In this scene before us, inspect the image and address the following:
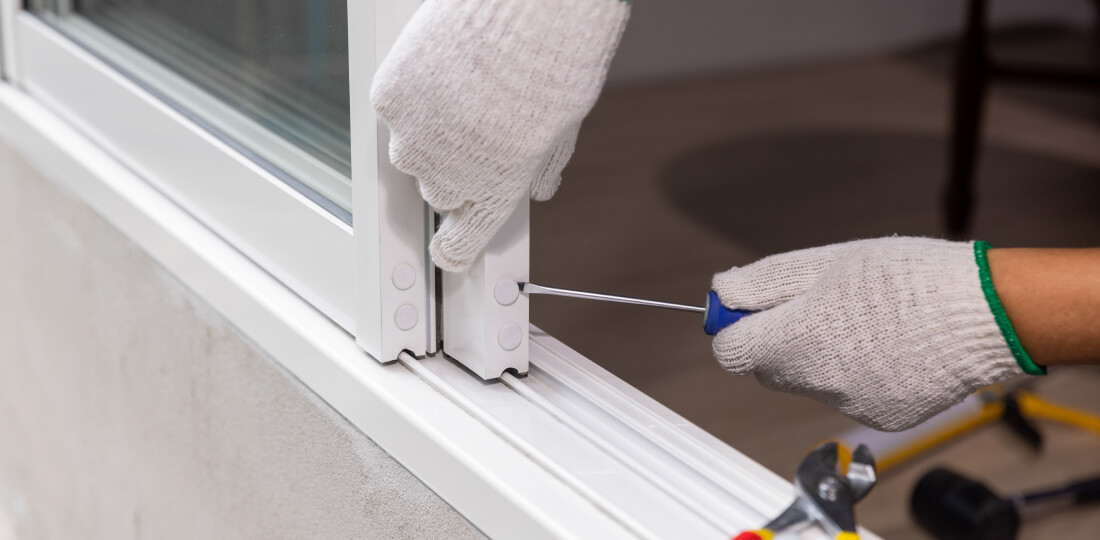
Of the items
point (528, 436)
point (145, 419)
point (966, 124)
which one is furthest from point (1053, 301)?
point (966, 124)

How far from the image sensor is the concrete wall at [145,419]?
30.5 inches

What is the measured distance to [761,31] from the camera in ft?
12.2

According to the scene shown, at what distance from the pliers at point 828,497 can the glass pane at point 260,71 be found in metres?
0.36

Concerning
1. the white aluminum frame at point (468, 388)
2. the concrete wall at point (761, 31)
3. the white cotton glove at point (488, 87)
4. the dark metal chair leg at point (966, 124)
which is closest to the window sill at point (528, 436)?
the white aluminum frame at point (468, 388)

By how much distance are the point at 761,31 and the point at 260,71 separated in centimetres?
308

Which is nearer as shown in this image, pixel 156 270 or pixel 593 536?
pixel 593 536

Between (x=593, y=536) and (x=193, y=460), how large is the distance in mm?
528

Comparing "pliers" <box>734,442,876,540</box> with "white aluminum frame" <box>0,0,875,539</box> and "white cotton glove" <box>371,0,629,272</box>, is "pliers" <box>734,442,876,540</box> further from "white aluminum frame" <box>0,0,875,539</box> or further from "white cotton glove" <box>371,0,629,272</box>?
"white cotton glove" <box>371,0,629,272</box>

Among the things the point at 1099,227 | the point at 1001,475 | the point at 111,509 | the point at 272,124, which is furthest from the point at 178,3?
the point at 1099,227

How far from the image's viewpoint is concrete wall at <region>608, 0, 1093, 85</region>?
Answer: 139 inches

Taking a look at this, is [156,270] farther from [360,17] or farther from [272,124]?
[360,17]

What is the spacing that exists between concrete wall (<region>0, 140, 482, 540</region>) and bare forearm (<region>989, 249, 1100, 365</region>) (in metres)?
0.36

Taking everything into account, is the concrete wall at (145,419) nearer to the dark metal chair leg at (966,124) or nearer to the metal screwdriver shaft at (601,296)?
the metal screwdriver shaft at (601,296)

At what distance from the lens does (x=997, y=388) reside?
6.10ft
